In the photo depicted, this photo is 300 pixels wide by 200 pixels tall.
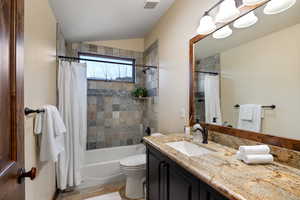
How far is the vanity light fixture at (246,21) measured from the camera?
114cm

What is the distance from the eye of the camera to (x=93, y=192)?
2.07 m

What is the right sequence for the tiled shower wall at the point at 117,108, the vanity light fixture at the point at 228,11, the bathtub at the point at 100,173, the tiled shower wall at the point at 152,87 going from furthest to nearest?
the tiled shower wall at the point at 117,108
the tiled shower wall at the point at 152,87
the bathtub at the point at 100,173
the vanity light fixture at the point at 228,11

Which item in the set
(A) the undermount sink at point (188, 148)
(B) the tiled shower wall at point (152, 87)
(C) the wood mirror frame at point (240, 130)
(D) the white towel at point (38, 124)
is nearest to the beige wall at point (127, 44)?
(B) the tiled shower wall at point (152, 87)

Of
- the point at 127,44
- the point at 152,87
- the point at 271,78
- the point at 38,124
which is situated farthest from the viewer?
the point at 127,44

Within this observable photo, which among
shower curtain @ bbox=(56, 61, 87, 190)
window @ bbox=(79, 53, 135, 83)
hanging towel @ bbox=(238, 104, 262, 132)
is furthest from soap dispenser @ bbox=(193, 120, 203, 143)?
window @ bbox=(79, 53, 135, 83)

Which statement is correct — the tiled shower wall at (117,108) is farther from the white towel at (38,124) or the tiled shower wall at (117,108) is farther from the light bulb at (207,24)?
the white towel at (38,124)

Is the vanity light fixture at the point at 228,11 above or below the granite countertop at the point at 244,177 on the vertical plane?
above

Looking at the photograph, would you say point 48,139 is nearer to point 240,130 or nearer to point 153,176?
point 153,176

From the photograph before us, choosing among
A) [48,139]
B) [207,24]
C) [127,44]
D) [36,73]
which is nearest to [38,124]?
[48,139]

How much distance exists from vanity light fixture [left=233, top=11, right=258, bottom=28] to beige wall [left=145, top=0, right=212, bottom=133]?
1.35 feet

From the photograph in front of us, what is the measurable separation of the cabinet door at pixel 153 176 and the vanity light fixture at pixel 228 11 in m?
1.34

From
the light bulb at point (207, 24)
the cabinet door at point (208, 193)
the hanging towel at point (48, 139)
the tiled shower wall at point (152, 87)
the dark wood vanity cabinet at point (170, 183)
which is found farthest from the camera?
the tiled shower wall at point (152, 87)

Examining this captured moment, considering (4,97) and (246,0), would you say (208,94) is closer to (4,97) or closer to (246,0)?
(246,0)

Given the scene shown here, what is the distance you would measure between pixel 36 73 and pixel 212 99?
1668 millimetres
